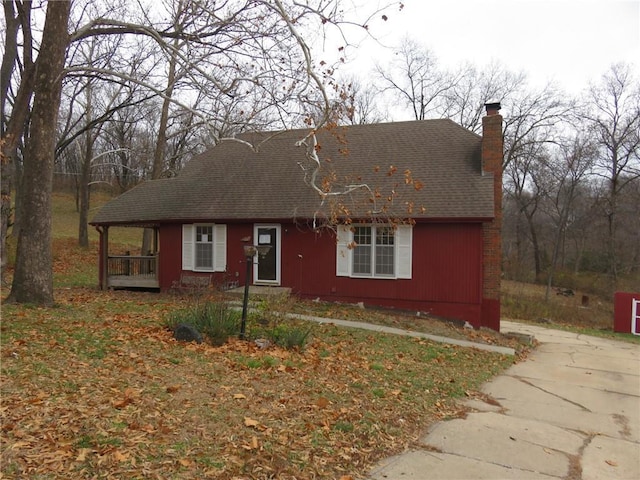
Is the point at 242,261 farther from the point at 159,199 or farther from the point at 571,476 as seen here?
the point at 571,476

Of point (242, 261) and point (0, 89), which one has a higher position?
point (0, 89)

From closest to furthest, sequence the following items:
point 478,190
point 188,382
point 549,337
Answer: point 188,382 < point 478,190 < point 549,337

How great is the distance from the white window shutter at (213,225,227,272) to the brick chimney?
8.20m

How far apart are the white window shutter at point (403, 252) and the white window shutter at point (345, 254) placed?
1501 millimetres

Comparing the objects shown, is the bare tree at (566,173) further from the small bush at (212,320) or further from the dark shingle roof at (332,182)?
the small bush at (212,320)

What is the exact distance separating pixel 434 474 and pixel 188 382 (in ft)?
9.82

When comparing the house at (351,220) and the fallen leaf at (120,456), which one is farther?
the house at (351,220)

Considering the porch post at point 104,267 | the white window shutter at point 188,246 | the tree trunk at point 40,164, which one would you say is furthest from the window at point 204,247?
the tree trunk at point 40,164

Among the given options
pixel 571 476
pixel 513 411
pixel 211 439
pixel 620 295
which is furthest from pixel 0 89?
pixel 620 295

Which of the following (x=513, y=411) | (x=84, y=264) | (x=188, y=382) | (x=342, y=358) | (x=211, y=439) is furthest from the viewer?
(x=84, y=264)

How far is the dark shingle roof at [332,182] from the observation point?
1495cm

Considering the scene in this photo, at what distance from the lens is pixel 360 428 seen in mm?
5281

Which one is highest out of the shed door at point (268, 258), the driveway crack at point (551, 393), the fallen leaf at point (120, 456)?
the shed door at point (268, 258)

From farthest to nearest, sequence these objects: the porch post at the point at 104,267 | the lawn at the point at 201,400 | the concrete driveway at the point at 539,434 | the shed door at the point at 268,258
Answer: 1. the porch post at the point at 104,267
2. the shed door at the point at 268,258
3. the concrete driveway at the point at 539,434
4. the lawn at the point at 201,400
